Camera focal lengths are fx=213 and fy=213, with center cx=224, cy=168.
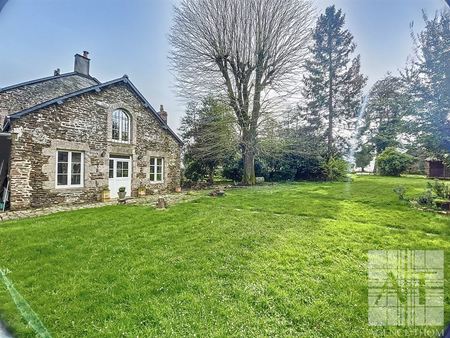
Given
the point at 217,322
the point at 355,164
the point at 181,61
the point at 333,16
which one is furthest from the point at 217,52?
the point at 217,322

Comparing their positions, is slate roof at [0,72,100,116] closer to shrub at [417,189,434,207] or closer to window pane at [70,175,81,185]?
window pane at [70,175,81,185]

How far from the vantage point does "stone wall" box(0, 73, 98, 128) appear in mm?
3261

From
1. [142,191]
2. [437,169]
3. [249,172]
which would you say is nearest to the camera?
[437,169]

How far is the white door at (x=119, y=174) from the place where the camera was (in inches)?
225

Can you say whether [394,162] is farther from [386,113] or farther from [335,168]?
[335,168]

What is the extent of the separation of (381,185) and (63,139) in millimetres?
5865

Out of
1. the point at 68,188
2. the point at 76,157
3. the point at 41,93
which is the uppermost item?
the point at 41,93

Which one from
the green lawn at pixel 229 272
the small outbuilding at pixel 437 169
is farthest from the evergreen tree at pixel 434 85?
the green lawn at pixel 229 272

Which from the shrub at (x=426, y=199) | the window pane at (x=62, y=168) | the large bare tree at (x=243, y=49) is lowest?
the shrub at (x=426, y=199)

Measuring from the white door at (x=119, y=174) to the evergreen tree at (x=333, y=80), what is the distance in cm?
529

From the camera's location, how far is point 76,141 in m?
5.02

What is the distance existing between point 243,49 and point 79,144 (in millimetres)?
4298

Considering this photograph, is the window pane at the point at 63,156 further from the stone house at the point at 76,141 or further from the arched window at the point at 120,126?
the arched window at the point at 120,126

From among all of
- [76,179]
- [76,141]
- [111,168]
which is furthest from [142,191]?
[76,141]
